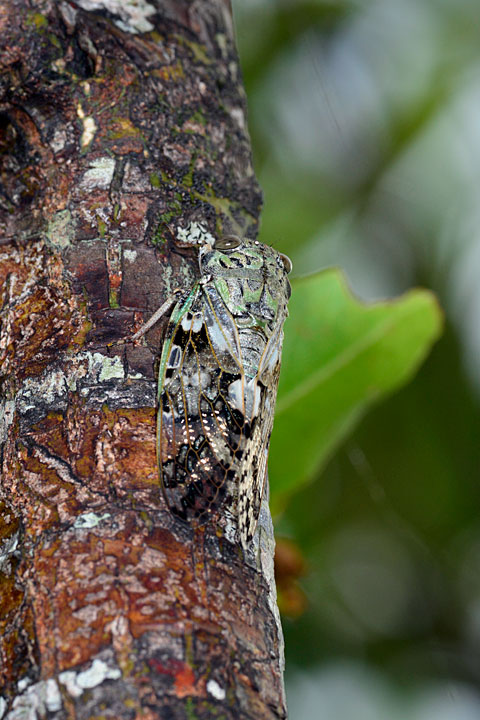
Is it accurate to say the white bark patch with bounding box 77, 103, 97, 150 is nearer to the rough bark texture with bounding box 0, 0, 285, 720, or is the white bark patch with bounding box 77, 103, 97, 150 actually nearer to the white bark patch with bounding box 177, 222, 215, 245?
the rough bark texture with bounding box 0, 0, 285, 720

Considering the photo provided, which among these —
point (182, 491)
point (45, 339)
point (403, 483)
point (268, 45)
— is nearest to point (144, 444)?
point (182, 491)

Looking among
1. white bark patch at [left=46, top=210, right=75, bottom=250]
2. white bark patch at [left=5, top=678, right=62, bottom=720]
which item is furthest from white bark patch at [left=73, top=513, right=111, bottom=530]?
white bark patch at [left=46, top=210, right=75, bottom=250]

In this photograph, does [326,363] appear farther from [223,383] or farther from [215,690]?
[215,690]

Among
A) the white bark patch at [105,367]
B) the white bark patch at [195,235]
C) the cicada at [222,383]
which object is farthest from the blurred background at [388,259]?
the white bark patch at [105,367]

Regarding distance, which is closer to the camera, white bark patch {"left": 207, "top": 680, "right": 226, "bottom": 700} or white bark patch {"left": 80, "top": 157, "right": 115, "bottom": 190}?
white bark patch {"left": 207, "top": 680, "right": 226, "bottom": 700}

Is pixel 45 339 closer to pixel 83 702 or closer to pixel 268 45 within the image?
pixel 83 702

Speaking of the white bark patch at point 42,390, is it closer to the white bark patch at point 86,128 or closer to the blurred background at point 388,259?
the white bark patch at point 86,128
